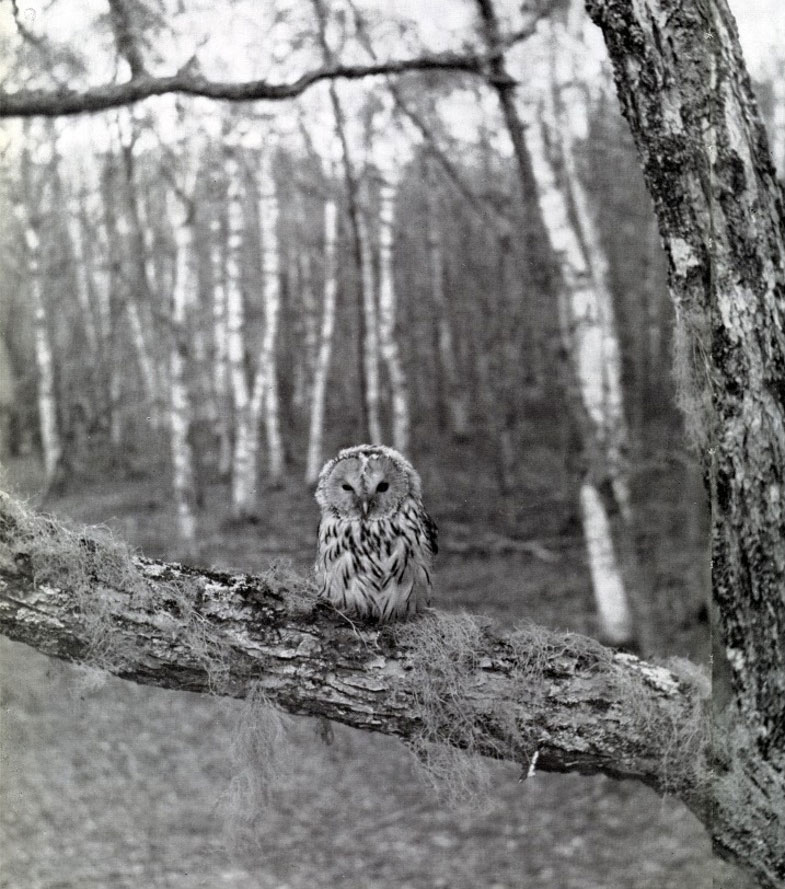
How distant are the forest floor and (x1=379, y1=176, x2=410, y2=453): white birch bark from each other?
93cm

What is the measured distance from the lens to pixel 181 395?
3.25 m

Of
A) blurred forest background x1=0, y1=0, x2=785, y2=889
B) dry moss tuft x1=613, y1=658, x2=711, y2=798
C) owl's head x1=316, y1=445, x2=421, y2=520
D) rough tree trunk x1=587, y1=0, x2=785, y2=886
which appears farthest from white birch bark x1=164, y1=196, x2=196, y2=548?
rough tree trunk x1=587, y1=0, x2=785, y2=886

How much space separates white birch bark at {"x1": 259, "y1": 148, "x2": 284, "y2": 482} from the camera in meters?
3.11

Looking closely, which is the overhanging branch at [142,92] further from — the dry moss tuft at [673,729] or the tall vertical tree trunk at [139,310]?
the dry moss tuft at [673,729]

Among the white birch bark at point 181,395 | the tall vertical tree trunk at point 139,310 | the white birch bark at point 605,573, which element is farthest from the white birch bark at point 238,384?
the white birch bark at point 605,573

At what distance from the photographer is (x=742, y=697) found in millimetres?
1378

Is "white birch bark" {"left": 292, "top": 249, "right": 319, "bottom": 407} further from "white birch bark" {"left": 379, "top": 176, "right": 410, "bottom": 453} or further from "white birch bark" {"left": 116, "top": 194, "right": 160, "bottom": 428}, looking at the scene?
"white birch bark" {"left": 116, "top": 194, "right": 160, "bottom": 428}

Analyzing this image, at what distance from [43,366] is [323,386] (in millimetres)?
1194

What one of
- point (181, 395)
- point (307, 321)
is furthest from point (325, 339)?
point (181, 395)

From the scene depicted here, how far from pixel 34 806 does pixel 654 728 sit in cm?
146

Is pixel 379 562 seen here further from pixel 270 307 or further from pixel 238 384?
pixel 270 307

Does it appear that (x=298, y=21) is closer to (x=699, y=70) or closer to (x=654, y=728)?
(x=699, y=70)

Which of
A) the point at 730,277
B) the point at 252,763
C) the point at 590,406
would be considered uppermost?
the point at 730,277

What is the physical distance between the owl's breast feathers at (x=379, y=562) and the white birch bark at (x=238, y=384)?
1.20m
